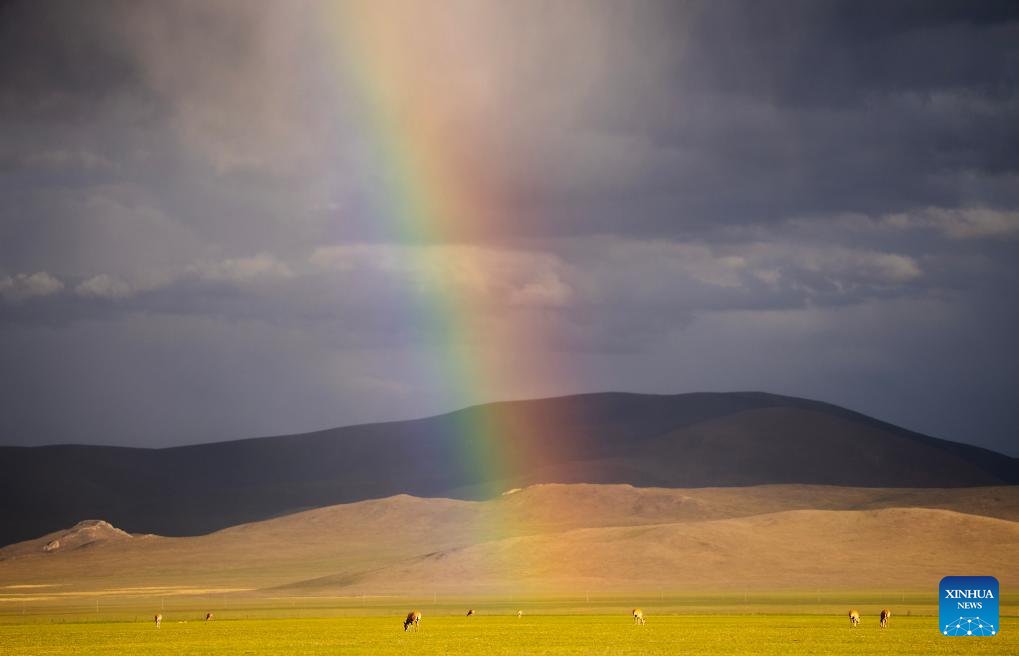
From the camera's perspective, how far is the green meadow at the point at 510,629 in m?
50.3

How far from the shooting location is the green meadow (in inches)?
1981

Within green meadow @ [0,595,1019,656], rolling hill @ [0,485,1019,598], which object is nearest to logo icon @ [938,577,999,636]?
green meadow @ [0,595,1019,656]

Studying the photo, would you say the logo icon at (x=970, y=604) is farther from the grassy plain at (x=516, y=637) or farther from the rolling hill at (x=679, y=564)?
the rolling hill at (x=679, y=564)

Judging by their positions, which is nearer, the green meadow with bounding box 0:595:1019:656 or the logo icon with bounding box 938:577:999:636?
the logo icon with bounding box 938:577:999:636

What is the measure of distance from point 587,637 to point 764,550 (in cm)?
9658

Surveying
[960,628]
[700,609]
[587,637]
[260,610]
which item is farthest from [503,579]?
[960,628]

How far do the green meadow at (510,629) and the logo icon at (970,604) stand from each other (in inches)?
476

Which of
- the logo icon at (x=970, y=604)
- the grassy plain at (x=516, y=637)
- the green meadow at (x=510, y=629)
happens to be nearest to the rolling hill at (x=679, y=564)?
the green meadow at (x=510, y=629)

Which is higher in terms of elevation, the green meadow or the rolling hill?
the rolling hill

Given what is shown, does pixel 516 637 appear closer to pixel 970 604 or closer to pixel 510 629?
pixel 510 629

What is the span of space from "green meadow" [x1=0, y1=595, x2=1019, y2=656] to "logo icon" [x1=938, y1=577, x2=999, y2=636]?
1209 cm

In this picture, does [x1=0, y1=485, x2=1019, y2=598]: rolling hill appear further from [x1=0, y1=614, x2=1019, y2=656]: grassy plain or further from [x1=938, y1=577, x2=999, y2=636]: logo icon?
[x1=938, y1=577, x2=999, y2=636]: logo icon

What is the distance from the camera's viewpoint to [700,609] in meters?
92.9

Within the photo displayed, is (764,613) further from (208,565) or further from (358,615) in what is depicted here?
(208,565)
